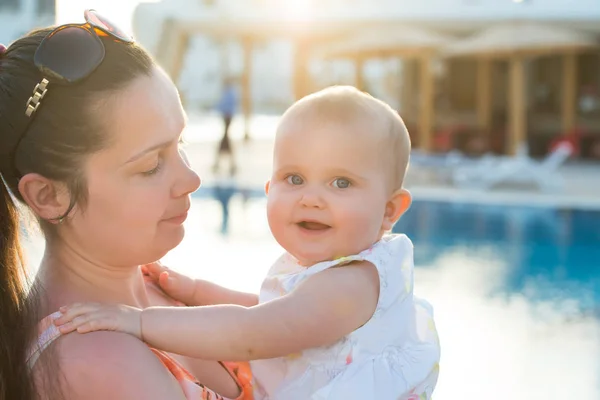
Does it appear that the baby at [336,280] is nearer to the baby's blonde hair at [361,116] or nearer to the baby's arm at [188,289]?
the baby's blonde hair at [361,116]

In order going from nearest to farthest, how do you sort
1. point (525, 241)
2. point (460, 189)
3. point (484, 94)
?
point (525, 241) → point (460, 189) → point (484, 94)

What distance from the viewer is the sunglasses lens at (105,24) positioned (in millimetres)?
1396

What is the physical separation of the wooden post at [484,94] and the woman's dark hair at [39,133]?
1809cm

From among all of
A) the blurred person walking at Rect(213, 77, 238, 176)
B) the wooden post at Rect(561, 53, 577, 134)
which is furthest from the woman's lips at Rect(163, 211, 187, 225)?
the wooden post at Rect(561, 53, 577, 134)

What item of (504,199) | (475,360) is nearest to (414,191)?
(504,199)

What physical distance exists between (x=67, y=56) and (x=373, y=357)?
80 cm

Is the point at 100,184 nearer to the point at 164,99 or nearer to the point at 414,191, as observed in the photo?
the point at 164,99

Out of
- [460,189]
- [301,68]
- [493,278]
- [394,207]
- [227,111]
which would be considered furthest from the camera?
[301,68]

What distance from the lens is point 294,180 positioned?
1.66 meters

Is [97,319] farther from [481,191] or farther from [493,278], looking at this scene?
[481,191]

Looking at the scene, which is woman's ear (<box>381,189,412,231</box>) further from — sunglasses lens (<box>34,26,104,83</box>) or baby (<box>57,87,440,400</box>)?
sunglasses lens (<box>34,26,104,83</box>)

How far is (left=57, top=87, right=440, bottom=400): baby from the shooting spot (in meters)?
1.44

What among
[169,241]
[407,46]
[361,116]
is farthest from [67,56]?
[407,46]

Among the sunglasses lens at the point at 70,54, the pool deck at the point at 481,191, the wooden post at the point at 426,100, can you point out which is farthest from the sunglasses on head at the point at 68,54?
the wooden post at the point at 426,100
